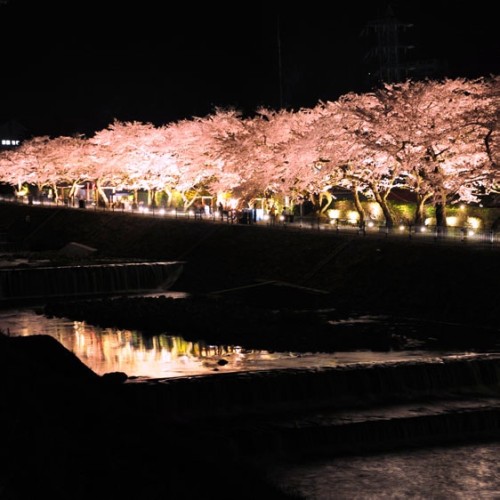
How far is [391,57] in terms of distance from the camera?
9919cm

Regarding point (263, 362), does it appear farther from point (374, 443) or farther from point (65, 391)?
point (65, 391)

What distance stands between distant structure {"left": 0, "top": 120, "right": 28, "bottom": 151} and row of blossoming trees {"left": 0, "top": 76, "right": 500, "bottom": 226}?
252ft

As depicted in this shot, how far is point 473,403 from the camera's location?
81.3 feet

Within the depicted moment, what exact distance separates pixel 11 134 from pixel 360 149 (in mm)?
107114

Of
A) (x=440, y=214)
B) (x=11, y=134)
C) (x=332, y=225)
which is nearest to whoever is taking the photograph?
(x=440, y=214)

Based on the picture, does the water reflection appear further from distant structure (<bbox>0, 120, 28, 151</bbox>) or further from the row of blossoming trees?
distant structure (<bbox>0, 120, 28, 151</bbox>)

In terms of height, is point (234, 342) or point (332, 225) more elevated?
point (332, 225)

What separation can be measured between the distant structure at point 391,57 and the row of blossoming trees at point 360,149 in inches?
1250

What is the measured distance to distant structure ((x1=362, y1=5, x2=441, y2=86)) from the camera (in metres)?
98.3

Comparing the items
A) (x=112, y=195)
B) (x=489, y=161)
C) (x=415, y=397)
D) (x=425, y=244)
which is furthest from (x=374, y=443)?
(x=112, y=195)

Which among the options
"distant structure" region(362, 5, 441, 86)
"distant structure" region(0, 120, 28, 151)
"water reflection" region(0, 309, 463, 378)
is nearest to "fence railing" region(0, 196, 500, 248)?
"water reflection" region(0, 309, 463, 378)

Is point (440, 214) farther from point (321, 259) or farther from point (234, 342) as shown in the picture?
point (234, 342)

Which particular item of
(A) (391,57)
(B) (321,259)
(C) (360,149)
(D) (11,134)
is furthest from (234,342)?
(D) (11,134)

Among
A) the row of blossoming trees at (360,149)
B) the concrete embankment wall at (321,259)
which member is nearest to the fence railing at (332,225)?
the concrete embankment wall at (321,259)
